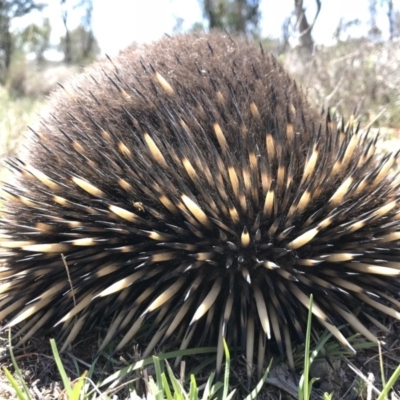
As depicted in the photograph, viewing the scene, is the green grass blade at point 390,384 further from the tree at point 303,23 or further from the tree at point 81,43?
the tree at point 81,43

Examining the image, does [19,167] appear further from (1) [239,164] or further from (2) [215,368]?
(2) [215,368]

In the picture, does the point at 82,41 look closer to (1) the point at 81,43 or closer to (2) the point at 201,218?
(1) the point at 81,43

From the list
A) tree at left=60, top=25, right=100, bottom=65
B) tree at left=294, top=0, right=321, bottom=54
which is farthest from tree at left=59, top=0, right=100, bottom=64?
tree at left=294, top=0, right=321, bottom=54

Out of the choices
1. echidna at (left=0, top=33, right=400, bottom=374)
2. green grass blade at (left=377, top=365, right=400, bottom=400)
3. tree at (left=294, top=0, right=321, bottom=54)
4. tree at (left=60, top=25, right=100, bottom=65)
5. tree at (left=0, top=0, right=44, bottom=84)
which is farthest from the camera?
tree at (left=60, top=25, right=100, bottom=65)

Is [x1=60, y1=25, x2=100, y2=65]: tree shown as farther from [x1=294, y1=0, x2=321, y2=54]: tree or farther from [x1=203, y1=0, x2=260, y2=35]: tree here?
[x1=294, y1=0, x2=321, y2=54]: tree

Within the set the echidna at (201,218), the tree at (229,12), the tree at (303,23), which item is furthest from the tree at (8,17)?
the echidna at (201,218)

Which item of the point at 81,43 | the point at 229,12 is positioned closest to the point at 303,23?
the point at 229,12

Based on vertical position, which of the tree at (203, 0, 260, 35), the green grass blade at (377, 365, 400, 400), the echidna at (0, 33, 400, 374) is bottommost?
the tree at (203, 0, 260, 35)

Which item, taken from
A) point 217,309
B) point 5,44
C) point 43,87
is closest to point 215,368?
point 217,309
